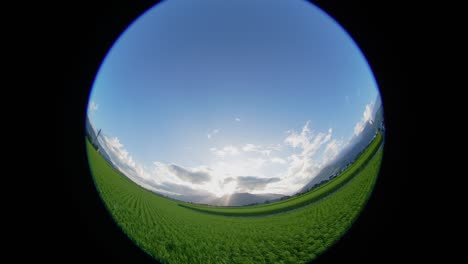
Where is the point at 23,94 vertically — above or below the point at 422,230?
above

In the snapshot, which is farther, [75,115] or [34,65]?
[75,115]

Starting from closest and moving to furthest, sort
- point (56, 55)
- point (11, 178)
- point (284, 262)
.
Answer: point (11, 178)
point (56, 55)
point (284, 262)

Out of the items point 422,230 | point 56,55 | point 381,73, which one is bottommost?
point 422,230

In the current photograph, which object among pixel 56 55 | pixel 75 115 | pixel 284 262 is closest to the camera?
pixel 56 55

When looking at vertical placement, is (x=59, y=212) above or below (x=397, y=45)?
below

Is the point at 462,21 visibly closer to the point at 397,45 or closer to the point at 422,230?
the point at 397,45

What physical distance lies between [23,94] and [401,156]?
4.80 meters

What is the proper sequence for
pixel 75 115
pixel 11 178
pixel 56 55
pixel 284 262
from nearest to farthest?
pixel 11 178, pixel 56 55, pixel 75 115, pixel 284 262

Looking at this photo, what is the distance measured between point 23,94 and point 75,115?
54 centimetres

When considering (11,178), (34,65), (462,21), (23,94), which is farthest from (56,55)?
(462,21)

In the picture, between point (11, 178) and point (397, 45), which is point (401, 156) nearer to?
point (397, 45)

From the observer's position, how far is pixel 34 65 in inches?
99.2

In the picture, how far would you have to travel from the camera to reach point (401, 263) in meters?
2.66

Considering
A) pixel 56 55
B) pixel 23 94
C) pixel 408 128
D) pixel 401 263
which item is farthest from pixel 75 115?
pixel 401 263
